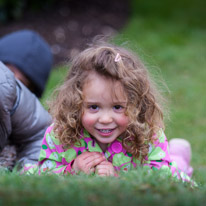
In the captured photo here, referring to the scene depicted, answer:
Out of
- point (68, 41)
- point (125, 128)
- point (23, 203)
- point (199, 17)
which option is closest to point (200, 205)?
point (23, 203)

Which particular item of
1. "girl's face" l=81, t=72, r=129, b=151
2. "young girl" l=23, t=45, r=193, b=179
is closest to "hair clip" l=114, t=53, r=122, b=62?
"young girl" l=23, t=45, r=193, b=179

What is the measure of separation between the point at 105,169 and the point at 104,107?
1.55 feet

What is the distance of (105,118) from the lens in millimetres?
2834

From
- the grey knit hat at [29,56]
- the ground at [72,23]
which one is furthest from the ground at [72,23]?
the grey knit hat at [29,56]

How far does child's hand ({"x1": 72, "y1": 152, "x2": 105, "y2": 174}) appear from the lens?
3014mm

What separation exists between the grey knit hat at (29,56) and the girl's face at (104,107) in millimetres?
2105

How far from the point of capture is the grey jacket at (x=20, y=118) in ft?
11.5

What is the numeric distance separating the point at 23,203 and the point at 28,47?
3.53m

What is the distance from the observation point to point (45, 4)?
10398 millimetres

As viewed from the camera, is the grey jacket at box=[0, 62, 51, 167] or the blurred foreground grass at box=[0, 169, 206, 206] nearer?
the blurred foreground grass at box=[0, 169, 206, 206]

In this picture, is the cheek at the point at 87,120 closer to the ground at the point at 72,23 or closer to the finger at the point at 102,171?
the finger at the point at 102,171

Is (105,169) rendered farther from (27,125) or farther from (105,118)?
(27,125)

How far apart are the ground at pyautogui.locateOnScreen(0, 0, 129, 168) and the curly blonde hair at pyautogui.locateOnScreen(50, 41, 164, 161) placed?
5.17 m

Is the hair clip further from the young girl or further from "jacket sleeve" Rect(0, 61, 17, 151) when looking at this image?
"jacket sleeve" Rect(0, 61, 17, 151)
